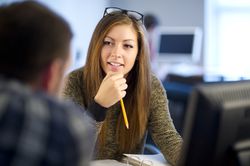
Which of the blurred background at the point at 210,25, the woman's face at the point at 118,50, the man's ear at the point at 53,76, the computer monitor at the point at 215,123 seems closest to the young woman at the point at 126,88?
the woman's face at the point at 118,50

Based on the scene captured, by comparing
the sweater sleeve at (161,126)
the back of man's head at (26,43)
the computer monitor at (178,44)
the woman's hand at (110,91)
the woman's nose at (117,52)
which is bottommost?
the sweater sleeve at (161,126)

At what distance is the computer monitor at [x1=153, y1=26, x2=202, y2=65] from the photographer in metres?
4.59

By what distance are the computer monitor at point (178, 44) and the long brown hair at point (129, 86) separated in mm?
3026

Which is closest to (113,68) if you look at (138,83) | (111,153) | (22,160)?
(138,83)

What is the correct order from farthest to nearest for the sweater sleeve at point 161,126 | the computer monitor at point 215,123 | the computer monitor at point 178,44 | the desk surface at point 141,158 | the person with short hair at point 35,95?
1. the computer monitor at point 178,44
2. the sweater sleeve at point 161,126
3. the desk surface at point 141,158
4. the computer monitor at point 215,123
5. the person with short hair at point 35,95

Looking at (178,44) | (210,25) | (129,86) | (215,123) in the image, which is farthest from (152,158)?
(210,25)

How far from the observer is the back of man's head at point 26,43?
616mm

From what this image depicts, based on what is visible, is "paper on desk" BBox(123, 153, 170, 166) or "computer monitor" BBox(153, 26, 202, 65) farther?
"computer monitor" BBox(153, 26, 202, 65)

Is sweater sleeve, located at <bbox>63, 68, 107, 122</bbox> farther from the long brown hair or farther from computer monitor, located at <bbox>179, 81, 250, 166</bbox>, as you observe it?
computer monitor, located at <bbox>179, 81, 250, 166</bbox>

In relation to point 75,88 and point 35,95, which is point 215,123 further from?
point 75,88

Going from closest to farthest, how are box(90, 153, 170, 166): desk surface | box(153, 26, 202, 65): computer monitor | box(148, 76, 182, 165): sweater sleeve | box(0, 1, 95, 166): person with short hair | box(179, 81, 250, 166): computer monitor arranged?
box(0, 1, 95, 166): person with short hair, box(179, 81, 250, 166): computer monitor, box(90, 153, 170, 166): desk surface, box(148, 76, 182, 165): sweater sleeve, box(153, 26, 202, 65): computer monitor

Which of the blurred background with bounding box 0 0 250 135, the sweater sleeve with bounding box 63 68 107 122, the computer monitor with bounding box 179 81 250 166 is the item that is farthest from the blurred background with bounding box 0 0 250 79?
the computer monitor with bounding box 179 81 250 166

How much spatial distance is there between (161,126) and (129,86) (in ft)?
0.63

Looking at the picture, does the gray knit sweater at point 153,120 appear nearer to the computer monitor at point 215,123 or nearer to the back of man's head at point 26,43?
the computer monitor at point 215,123
